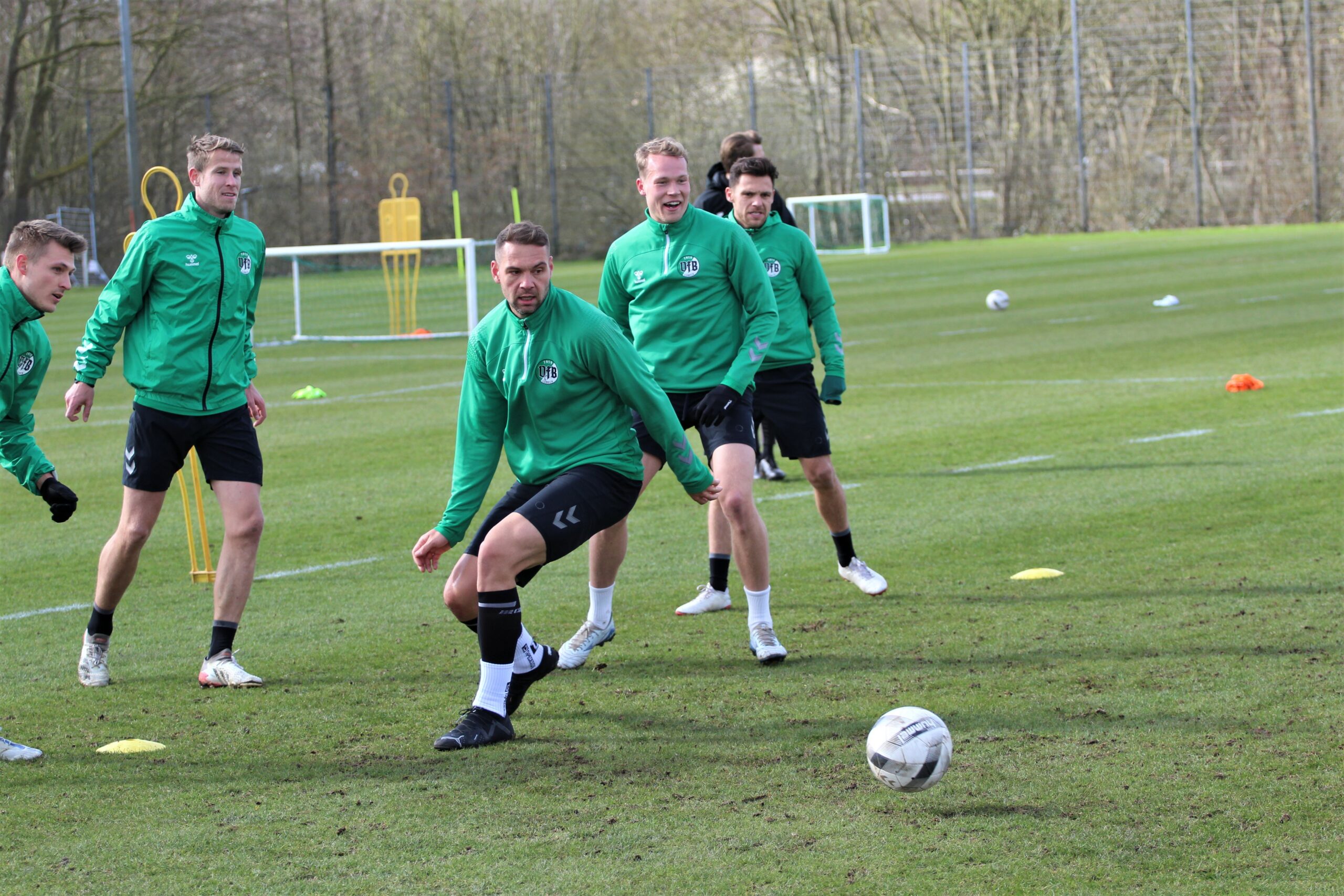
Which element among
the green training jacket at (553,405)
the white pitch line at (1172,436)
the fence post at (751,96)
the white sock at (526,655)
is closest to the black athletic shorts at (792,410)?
the green training jacket at (553,405)

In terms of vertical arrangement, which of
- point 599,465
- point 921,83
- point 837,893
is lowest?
point 837,893

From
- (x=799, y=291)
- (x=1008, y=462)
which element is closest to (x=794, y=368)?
(x=799, y=291)

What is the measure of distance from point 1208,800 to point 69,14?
3988cm

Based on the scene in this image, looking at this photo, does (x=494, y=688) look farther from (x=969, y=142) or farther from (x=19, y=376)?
(x=969, y=142)

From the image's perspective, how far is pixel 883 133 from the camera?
4494 centimetres

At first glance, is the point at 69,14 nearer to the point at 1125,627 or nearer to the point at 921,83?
the point at 921,83

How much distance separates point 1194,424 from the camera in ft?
39.3

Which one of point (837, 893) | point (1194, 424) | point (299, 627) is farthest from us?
point (1194, 424)

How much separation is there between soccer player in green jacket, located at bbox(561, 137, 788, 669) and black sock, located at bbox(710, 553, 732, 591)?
66 cm

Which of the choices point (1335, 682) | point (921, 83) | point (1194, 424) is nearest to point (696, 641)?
point (1335, 682)

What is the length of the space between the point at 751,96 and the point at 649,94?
2871mm

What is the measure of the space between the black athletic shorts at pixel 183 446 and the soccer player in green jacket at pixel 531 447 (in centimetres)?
117

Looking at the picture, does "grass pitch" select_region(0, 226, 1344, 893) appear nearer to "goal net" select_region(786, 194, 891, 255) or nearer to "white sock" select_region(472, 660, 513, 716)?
"white sock" select_region(472, 660, 513, 716)

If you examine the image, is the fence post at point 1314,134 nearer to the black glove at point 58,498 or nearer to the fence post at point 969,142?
the fence post at point 969,142
